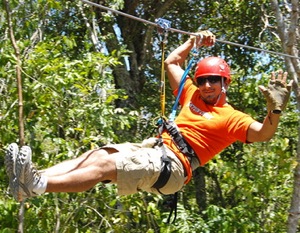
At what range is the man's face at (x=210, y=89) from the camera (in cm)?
356

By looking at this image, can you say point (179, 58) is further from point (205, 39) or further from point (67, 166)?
point (67, 166)

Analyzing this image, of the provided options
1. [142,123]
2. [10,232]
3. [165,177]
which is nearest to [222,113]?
[165,177]

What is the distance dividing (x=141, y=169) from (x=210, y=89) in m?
0.66

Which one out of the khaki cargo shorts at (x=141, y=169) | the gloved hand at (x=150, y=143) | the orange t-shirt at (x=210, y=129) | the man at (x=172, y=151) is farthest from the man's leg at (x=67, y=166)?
the orange t-shirt at (x=210, y=129)

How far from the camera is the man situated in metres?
2.95

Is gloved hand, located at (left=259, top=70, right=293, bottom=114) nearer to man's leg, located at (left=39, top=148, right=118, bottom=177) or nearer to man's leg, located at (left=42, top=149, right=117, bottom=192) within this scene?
man's leg, located at (left=42, top=149, right=117, bottom=192)

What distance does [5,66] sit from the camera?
181 inches

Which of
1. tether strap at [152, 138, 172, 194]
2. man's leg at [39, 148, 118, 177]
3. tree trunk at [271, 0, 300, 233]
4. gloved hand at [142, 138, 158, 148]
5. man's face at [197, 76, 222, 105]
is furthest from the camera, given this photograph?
tree trunk at [271, 0, 300, 233]

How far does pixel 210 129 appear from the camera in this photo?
3426 mm

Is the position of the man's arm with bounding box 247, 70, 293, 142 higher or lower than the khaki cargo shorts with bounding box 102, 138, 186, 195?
higher

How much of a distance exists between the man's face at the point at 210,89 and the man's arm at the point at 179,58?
0.29 meters

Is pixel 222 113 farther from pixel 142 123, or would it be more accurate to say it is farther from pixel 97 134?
pixel 142 123

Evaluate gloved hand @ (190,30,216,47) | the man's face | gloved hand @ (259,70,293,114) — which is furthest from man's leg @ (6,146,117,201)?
gloved hand @ (190,30,216,47)

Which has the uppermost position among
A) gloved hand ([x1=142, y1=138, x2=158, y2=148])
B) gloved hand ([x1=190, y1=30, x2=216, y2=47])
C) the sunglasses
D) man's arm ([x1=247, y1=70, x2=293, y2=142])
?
gloved hand ([x1=190, y1=30, x2=216, y2=47])
